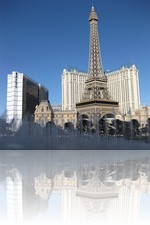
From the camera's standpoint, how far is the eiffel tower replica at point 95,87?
28.0 metres

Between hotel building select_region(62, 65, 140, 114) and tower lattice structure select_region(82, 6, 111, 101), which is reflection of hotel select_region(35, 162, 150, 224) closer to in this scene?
tower lattice structure select_region(82, 6, 111, 101)

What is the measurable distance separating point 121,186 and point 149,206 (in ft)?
2.27

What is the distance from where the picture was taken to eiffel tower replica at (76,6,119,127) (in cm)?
2804

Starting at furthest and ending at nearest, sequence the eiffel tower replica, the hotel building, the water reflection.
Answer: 1. the hotel building
2. the eiffel tower replica
3. the water reflection

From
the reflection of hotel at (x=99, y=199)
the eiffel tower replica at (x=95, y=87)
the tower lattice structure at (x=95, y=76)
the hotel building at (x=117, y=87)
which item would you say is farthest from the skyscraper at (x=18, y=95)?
the reflection of hotel at (x=99, y=199)

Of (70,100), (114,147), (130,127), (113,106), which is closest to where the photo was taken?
(114,147)

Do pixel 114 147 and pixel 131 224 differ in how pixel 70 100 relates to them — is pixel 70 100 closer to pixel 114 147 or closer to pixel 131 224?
pixel 114 147

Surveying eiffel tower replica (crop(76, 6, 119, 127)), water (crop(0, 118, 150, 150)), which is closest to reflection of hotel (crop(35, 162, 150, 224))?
water (crop(0, 118, 150, 150))

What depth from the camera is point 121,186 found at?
2332 millimetres

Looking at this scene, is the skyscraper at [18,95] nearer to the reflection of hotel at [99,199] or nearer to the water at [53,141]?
the water at [53,141]

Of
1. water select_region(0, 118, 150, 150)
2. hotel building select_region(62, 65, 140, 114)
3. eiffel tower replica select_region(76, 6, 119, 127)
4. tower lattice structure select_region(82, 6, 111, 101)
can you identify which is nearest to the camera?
water select_region(0, 118, 150, 150)

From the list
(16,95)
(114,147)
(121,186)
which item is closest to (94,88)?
(16,95)

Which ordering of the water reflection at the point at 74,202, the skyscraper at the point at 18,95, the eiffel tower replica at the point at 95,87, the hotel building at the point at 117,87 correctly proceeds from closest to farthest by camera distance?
the water reflection at the point at 74,202, the eiffel tower replica at the point at 95,87, the skyscraper at the point at 18,95, the hotel building at the point at 117,87

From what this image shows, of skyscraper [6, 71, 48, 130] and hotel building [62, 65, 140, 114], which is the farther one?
hotel building [62, 65, 140, 114]
